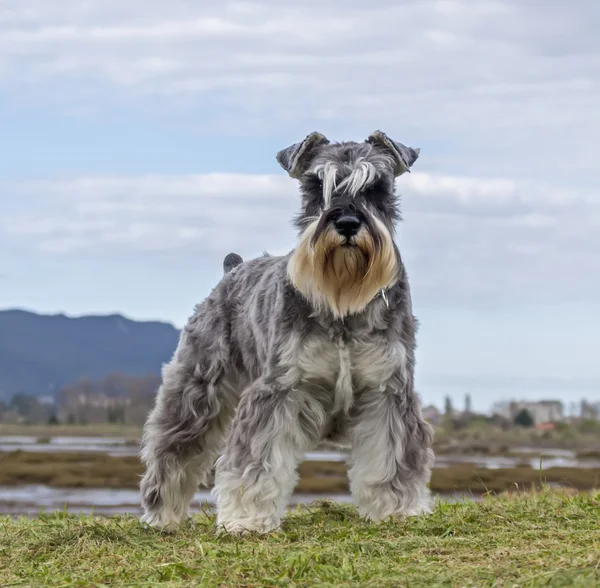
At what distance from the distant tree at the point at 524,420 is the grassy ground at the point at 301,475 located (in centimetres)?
5269

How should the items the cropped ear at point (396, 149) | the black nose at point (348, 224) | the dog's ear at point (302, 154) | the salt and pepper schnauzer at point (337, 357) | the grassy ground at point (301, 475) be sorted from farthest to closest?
1. the grassy ground at point (301, 475)
2. the cropped ear at point (396, 149)
3. the dog's ear at point (302, 154)
4. the salt and pepper schnauzer at point (337, 357)
5. the black nose at point (348, 224)

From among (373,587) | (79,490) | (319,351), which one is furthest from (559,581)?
(79,490)

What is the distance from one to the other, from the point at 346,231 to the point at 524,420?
331 ft

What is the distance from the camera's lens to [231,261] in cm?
1129

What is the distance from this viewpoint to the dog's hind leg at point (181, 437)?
10.2m

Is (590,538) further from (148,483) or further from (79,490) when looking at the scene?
(79,490)

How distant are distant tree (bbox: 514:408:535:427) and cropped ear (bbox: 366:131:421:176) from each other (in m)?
96.9

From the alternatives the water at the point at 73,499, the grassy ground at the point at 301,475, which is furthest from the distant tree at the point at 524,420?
the water at the point at 73,499

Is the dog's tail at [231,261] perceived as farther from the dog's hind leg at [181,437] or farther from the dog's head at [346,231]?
the dog's head at [346,231]

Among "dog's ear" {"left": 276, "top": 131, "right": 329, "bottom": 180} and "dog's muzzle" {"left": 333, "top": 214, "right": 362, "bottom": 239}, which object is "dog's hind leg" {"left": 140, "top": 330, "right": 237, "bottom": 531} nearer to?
"dog's ear" {"left": 276, "top": 131, "right": 329, "bottom": 180}

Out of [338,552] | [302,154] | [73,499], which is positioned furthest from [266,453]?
[73,499]

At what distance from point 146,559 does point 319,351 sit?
216cm

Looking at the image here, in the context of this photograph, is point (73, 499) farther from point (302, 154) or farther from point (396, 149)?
point (396, 149)

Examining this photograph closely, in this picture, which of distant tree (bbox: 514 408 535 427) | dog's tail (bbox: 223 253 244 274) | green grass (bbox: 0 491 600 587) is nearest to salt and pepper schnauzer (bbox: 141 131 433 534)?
green grass (bbox: 0 491 600 587)
